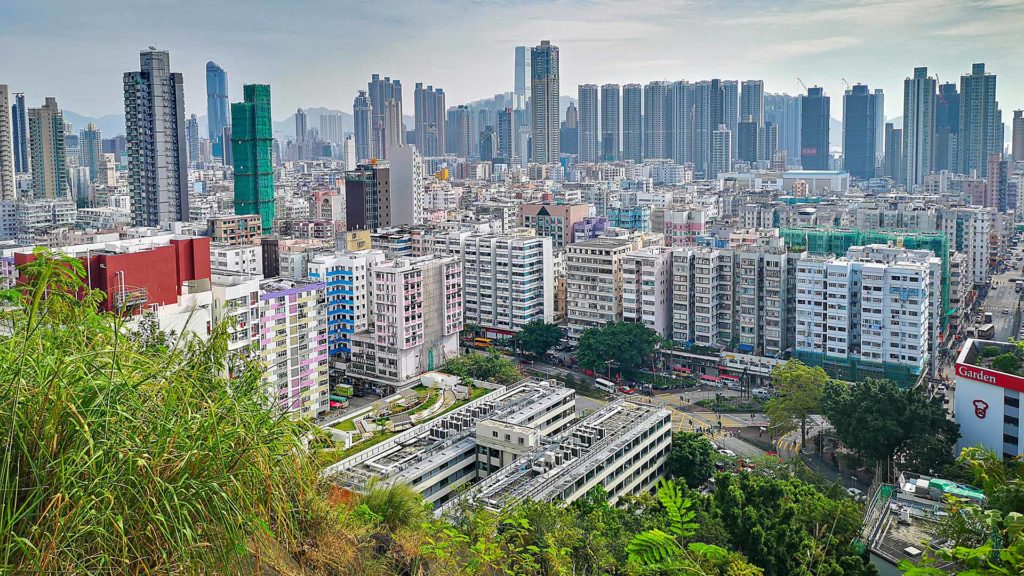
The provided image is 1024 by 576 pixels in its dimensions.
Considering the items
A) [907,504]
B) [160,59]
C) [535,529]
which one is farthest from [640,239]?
[160,59]

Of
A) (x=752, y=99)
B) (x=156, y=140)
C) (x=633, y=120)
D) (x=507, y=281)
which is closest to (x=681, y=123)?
(x=633, y=120)

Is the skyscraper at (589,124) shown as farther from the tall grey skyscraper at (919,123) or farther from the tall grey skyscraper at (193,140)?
the tall grey skyscraper at (193,140)

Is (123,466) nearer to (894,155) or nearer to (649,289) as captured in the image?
(649,289)

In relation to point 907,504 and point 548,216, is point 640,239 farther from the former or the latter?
point 907,504

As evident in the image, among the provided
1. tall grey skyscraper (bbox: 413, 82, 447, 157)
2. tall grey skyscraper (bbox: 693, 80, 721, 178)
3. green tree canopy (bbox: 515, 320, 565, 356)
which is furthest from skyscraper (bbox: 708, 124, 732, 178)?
green tree canopy (bbox: 515, 320, 565, 356)

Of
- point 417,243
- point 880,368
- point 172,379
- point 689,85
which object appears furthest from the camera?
point 689,85
